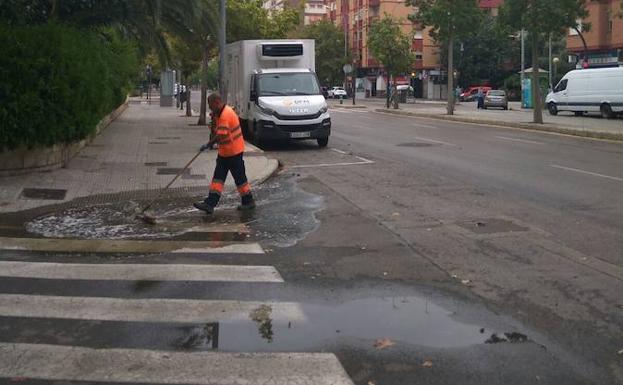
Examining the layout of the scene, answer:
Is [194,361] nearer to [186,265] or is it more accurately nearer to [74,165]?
[186,265]

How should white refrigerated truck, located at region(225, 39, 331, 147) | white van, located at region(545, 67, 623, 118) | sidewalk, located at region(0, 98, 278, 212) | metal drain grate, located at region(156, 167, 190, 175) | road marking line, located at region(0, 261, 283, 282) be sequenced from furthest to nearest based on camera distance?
white van, located at region(545, 67, 623, 118), white refrigerated truck, located at region(225, 39, 331, 147), metal drain grate, located at region(156, 167, 190, 175), sidewalk, located at region(0, 98, 278, 212), road marking line, located at region(0, 261, 283, 282)

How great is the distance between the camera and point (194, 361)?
14.8 feet

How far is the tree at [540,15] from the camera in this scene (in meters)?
25.9

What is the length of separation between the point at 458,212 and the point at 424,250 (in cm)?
237

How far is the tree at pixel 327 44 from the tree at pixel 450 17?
156 feet

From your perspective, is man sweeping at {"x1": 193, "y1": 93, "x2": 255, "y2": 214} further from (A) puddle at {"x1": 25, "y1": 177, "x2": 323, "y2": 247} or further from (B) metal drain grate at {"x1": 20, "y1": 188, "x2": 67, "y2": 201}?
(B) metal drain grate at {"x1": 20, "y1": 188, "x2": 67, "y2": 201}

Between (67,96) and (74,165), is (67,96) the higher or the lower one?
the higher one

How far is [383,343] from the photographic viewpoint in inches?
190

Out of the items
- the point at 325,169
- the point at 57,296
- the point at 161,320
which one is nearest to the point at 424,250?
the point at 161,320

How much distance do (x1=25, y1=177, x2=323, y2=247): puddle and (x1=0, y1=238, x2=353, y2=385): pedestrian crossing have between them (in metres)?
0.58

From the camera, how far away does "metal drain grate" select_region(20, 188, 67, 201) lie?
1099 centimetres

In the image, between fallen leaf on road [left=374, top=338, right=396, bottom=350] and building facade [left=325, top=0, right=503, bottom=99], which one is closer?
fallen leaf on road [left=374, top=338, right=396, bottom=350]

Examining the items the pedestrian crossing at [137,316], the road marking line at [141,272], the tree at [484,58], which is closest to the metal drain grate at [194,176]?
the pedestrian crossing at [137,316]

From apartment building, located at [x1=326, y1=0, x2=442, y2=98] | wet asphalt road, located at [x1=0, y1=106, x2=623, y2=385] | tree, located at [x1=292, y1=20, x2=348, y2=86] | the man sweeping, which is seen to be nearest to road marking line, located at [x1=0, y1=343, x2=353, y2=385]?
wet asphalt road, located at [x1=0, y1=106, x2=623, y2=385]
